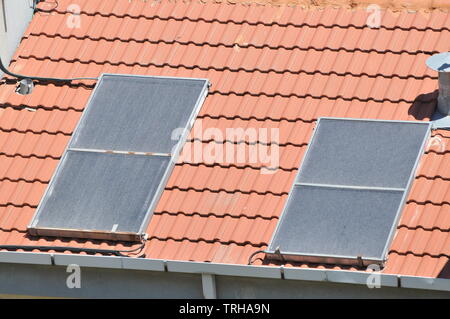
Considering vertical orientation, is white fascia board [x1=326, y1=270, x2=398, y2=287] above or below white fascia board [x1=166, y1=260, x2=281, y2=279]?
below

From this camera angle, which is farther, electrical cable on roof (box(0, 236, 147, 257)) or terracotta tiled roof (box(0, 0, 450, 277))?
terracotta tiled roof (box(0, 0, 450, 277))

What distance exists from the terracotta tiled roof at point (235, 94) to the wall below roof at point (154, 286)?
0.66 feet

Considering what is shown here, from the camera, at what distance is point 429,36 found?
15344 millimetres

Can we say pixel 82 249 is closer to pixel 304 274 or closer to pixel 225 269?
pixel 225 269

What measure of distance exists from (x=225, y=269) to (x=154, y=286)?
2.51 ft

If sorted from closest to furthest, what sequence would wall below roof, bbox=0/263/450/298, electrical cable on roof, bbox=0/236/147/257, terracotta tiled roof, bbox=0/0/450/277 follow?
1. wall below roof, bbox=0/263/450/298
2. electrical cable on roof, bbox=0/236/147/257
3. terracotta tiled roof, bbox=0/0/450/277

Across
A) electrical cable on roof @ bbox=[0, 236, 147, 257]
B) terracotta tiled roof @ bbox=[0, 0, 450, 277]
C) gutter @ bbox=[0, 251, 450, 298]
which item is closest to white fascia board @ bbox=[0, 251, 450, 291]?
gutter @ bbox=[0, 251, 450, 298]

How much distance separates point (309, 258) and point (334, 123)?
5.60 feet

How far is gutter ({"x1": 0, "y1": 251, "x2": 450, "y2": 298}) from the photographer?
12.9 meters

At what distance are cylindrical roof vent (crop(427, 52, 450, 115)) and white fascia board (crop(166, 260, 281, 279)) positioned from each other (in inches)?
96.4

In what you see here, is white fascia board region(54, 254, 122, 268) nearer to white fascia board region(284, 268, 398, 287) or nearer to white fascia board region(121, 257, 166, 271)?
white fascia board region(121, 257, 166, 271)

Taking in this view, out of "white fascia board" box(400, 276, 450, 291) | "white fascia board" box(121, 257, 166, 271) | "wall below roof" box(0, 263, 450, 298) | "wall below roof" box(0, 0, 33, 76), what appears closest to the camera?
"white fascia board" box(400, 276, 450, 291)

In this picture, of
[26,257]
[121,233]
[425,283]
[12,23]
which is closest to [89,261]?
[121,233]
